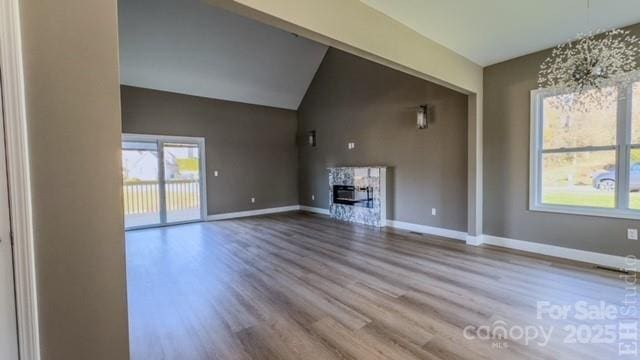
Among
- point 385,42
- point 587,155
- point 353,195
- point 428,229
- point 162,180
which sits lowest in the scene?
point 428,229

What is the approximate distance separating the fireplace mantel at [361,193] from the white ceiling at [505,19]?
2.75 metres

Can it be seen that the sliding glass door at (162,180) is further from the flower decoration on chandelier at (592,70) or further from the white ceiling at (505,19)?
the flower decoration on chandelier at (592,70)

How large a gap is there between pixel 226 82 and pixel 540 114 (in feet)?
19.0

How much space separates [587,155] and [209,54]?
20.5ft

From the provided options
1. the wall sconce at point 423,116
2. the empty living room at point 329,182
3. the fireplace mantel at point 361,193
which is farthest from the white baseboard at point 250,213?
the wall sconce at point 423,116

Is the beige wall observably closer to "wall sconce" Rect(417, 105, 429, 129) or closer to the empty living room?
the empty living room

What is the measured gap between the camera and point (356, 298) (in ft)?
8.32

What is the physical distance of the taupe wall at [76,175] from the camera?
1.13 metres

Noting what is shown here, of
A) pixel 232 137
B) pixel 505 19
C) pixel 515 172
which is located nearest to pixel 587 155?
pixel 515 172

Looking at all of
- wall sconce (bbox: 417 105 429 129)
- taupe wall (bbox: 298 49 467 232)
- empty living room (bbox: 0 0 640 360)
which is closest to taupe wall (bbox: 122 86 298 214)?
empty living room (bbox: 0 0 640 360)

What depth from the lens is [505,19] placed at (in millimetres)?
2889

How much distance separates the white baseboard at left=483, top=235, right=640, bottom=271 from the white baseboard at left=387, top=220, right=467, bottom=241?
1.27 ft

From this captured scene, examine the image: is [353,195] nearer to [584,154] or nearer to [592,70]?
[584,154]

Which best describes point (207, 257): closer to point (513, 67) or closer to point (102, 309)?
point (102, 309)
